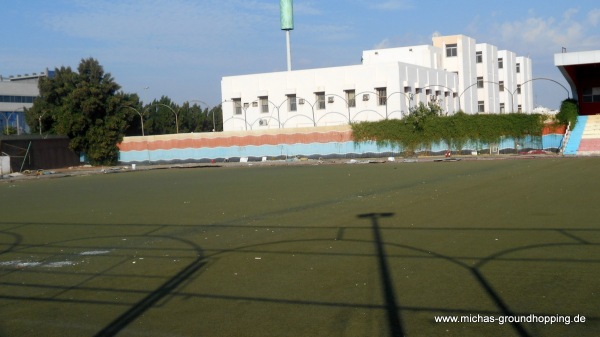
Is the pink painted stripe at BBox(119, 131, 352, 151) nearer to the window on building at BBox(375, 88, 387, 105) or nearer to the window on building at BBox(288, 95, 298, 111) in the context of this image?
the window on building at BBox(375, 88, 387, 105)

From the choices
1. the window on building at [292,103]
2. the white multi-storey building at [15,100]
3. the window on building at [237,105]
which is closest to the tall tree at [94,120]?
the window on building at [237,105]

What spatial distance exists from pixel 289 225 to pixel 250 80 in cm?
5663

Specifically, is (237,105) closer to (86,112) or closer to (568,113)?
(86,112)

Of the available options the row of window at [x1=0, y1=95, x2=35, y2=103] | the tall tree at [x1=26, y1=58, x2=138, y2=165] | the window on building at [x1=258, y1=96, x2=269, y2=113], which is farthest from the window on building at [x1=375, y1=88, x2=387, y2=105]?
the row of window at [x1=0, y1=95, x2=35, y2=103]

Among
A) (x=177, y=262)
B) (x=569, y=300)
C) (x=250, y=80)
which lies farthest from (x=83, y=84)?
(x=569, y=300)

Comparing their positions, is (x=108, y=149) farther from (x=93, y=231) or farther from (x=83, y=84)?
(x=93, y=231)

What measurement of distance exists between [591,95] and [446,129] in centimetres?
1334

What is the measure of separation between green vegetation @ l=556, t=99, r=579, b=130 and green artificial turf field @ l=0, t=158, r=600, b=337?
3152 centimetres

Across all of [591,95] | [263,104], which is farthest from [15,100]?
[591,95]

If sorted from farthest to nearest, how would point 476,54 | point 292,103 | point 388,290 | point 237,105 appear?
1. point 476,54
2. point 237,105
3. point 292,103
4. point 388,290

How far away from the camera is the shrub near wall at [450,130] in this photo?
165ft

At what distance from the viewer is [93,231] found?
15422 millimetres

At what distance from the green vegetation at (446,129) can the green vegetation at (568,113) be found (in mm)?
1362

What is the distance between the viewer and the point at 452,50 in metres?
81.4
